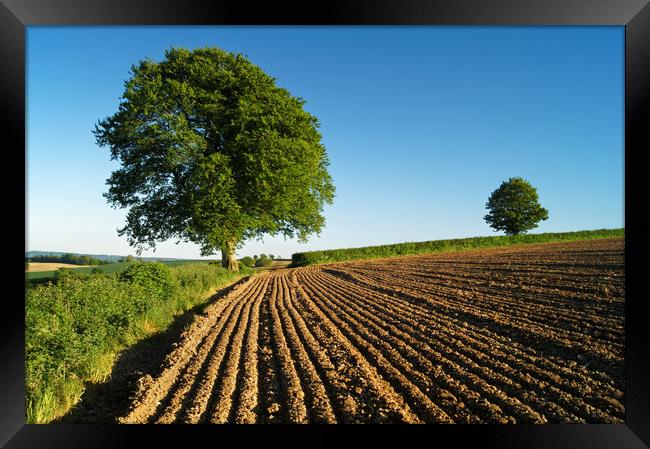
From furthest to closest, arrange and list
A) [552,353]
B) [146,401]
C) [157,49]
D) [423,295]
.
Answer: [423,295] → [157,49] → [552,353] → [146,401]

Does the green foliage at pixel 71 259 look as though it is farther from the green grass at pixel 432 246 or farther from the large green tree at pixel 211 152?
the green grass at pixel 432 246

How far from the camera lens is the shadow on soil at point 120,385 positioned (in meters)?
3.30

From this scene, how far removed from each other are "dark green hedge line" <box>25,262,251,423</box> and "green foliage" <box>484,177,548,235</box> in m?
6.56

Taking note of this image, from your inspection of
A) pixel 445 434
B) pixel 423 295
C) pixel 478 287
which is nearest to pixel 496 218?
pixel 478 287

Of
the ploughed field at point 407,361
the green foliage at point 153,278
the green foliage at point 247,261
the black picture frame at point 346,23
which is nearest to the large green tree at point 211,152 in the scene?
the green foliage at point 153,278

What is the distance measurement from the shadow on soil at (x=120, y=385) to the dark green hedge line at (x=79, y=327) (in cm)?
9

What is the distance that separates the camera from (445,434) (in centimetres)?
277

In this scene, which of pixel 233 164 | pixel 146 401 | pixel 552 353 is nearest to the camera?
pixel 146 401

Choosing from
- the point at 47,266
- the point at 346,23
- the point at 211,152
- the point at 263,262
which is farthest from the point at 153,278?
the point at 263,262

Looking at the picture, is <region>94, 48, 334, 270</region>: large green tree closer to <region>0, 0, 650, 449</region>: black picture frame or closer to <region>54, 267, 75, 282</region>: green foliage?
<region>54, 267, 75, 282</region>: green foliage

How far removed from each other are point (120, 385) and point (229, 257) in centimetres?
688

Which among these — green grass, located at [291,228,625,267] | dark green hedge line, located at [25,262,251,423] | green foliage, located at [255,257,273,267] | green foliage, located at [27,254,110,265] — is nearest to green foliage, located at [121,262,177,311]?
dark green hedge line, located at [25,262,251,423]
